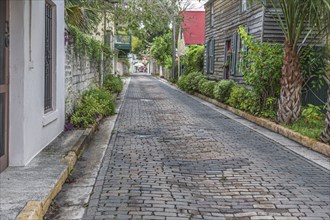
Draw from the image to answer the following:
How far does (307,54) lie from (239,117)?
10.8 feet

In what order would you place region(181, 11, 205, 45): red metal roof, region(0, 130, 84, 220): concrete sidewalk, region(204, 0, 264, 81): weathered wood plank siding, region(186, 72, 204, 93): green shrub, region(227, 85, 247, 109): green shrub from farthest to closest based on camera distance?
region(181, 11, 205, 45): red metal roof < region(186, 72, 204, 93): green shrub < region(204, 0, 264, 81): weathered wood plank siding < region(227, 85, 247, 109): green shrub < region(0, 130, 84, 220): concrete sidewalk

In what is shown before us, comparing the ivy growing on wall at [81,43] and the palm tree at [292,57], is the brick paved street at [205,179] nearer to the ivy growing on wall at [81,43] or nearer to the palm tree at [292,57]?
the palm tree at [292,57]

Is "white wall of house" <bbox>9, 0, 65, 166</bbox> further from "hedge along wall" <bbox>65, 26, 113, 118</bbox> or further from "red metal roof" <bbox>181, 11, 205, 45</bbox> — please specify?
"red metal roof" <bbox>181, 11, 205, 45</bbox>

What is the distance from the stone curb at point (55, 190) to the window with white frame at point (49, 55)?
0.89 meters

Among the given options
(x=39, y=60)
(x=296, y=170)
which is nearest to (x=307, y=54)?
(x=296, y=170)

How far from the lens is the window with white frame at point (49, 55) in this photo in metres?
7.25

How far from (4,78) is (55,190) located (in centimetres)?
163

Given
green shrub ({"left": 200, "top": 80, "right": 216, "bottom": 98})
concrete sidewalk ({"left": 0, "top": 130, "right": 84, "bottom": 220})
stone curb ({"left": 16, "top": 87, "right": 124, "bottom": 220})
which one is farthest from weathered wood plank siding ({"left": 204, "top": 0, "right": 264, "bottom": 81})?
concrete sidewalk ({"left": 0, "top": 130, "right": 84, "bottom": 220})

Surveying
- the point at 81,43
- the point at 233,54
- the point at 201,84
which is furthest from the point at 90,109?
the point at 201,84

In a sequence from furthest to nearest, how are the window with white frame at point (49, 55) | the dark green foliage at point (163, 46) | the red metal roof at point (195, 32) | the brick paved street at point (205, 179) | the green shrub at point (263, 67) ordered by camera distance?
the dark green foliage at point (163, 46) → the red metal roof at point (195, 32) → the green shrub at point (263, 67) → the window with white frame at point (49, 55) → the brick paved street at point (205, 179)

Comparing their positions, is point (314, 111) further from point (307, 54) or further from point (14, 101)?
point (14, 101)

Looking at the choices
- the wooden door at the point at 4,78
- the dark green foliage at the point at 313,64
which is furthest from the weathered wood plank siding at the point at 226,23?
the wooden door at the point at 4,78

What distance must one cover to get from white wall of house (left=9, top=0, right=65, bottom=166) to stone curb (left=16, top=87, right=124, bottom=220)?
1.77 ft

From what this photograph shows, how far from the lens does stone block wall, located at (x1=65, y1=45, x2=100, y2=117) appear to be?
374 inches
